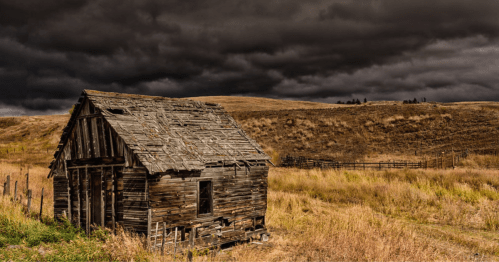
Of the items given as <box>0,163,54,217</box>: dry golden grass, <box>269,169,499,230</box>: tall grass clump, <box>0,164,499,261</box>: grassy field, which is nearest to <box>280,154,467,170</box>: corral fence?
<box>269,169,499,230</box>: tall grass clump

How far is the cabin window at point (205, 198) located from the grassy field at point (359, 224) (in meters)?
1.62

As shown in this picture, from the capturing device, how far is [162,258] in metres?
9.02

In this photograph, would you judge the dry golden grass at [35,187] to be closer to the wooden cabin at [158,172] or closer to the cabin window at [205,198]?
the wooden cabin at [158,172]

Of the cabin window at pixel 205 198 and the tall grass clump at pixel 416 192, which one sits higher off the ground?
the cabin window at pixel 205 198

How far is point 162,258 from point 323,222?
754 centimetres

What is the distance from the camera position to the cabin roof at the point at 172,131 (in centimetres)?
1084

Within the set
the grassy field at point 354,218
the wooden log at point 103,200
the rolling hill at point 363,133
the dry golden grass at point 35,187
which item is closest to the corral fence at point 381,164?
the grassy field at point 354,218

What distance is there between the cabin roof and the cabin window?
3.36 feet

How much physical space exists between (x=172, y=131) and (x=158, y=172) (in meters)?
2.74

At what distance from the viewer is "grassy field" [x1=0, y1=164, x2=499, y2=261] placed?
32.7 feet

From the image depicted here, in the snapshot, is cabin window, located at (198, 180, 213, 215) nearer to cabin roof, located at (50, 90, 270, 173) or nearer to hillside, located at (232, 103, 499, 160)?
cabin roof, located at (50, 90, 270, 173)

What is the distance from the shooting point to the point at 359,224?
1234 centimetres

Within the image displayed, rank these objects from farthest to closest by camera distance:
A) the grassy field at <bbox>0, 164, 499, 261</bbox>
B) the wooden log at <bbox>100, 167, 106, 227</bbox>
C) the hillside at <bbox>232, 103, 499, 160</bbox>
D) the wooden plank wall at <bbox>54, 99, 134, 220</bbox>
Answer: the hillside at <bbox>232, 103, 499, 160</bbox>
the wooden log at <bbox>100, 167, 106, 227</bbox>
the wooden plank wall at <bbox>54, 99, 134, 220</bbox>
the grassy field at <bbox>0, 164, 499, 261</bbox>

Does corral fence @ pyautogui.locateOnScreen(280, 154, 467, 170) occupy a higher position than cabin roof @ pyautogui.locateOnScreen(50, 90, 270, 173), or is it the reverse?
cabin roof @ pyautogui.locateOnScreen(50, 90, 270, 173)
